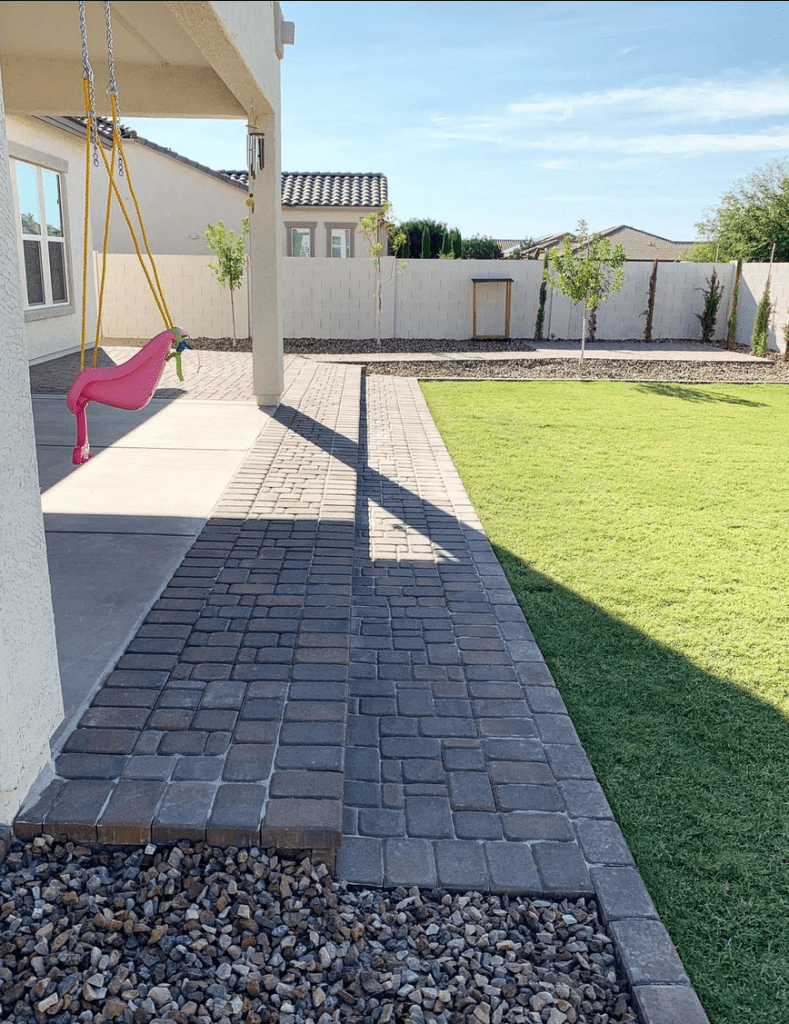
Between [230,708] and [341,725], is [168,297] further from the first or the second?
[341,725]

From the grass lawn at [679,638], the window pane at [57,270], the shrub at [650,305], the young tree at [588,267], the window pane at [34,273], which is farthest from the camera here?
the shrub at [650,305]

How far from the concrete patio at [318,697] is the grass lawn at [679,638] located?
0.55ft

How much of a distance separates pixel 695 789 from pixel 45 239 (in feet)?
44.2

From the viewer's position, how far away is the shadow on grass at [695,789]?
2400 mm

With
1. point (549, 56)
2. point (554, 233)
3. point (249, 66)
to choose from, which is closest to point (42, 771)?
point (249, 66)

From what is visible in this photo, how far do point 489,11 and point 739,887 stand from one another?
188 inches

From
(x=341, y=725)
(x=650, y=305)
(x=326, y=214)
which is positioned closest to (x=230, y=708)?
(x=341, y=725)

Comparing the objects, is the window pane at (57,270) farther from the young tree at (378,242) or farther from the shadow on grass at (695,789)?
the shadow on grass at (695,789)

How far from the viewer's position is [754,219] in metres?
27.1

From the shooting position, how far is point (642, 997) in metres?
2.22

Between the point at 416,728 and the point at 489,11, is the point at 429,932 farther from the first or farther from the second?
the point at 489,11

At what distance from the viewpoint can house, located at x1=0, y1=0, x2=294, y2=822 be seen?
A: 8.10 feet

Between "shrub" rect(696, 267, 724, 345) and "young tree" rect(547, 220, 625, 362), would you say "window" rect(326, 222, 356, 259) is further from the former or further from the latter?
"young tree" rect(547, 220, 625, 362)

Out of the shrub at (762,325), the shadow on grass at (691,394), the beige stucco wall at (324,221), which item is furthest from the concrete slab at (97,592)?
the beige stucco wall at (324,221)
